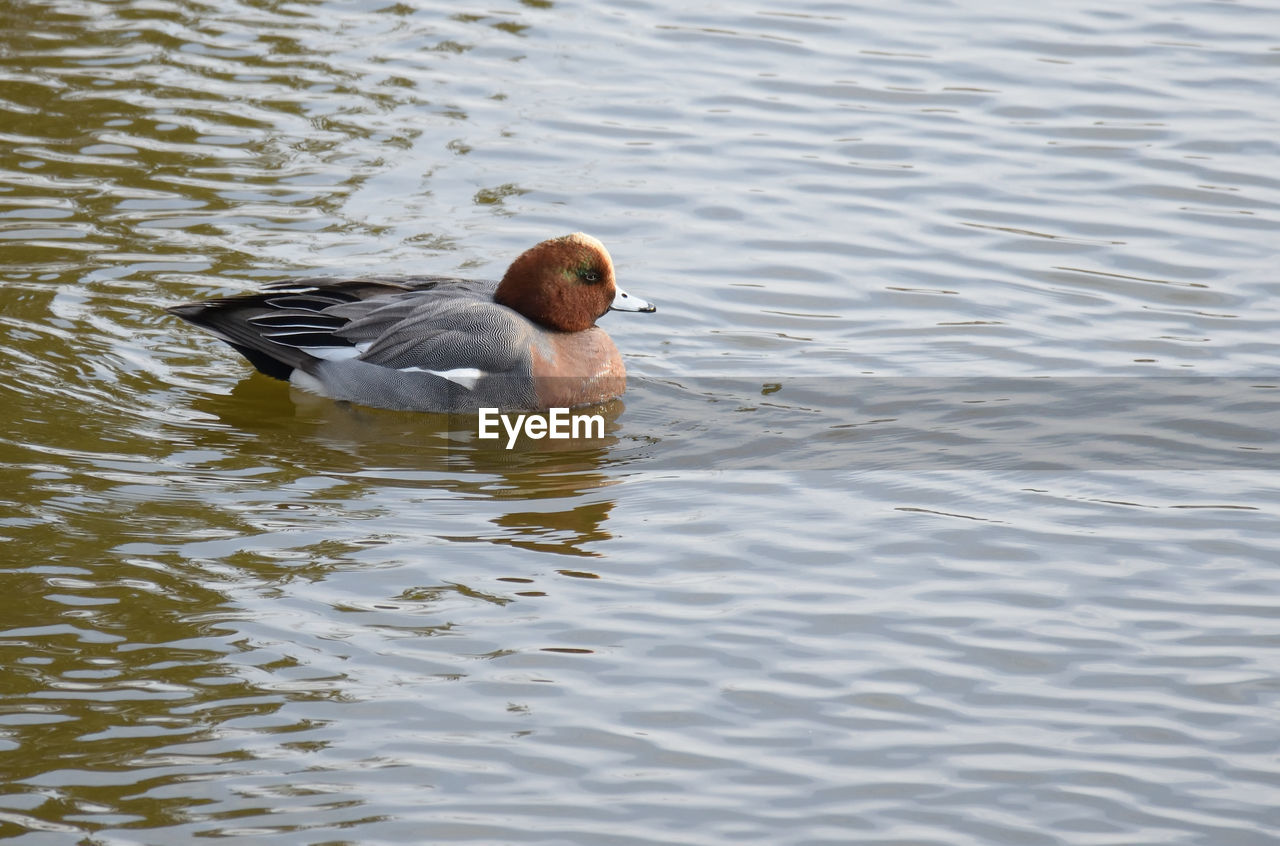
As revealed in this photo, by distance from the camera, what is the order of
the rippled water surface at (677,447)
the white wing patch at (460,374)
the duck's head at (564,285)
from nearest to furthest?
the rippled water surface at (677,447)
the white wing patch at (460,374)
the duck's head at (564,285)

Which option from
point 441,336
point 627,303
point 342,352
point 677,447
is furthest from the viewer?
point 627,303

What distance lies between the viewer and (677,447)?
8.05 m

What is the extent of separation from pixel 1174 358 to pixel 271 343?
15.4 ft

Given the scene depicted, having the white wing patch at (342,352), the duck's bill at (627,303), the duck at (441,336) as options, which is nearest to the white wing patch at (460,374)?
the duck at (441,336)

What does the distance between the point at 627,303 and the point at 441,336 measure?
3.25 ft

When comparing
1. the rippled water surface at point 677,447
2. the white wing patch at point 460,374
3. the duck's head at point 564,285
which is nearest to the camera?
the rippled water surface at point 677,447

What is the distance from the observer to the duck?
8469 mm

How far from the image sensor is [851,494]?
24.3ft

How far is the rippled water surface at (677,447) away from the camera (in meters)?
5.34

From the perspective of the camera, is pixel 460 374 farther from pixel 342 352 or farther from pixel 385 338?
pixel 342 352

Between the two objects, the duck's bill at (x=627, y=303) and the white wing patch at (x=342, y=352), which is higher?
the duck's bill at (x=627, y=303)

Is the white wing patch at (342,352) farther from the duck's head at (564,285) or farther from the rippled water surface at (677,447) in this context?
the duck's head at (564,285)

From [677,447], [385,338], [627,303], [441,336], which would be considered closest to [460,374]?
[441,336]

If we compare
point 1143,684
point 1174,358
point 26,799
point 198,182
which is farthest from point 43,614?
point 1174,358
